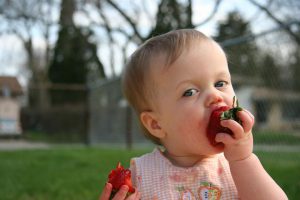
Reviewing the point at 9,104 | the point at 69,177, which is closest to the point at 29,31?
the point at 9,104

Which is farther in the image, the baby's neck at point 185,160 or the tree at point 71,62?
the tree at point 71,62

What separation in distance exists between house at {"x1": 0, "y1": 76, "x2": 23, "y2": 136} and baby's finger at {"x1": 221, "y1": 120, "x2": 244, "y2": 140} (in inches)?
470

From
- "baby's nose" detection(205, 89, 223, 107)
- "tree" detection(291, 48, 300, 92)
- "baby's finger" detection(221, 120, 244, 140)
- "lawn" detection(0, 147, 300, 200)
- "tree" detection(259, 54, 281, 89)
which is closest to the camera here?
"baby's finger" detection(221, 120, 244, 140)

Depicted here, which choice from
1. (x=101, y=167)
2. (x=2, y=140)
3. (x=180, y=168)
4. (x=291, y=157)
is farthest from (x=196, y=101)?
(x=2, y=140)

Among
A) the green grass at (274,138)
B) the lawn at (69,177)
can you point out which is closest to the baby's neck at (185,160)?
the lawn at (69,177)

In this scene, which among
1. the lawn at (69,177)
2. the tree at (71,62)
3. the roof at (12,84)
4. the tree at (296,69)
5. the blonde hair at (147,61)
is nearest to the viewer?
the blonde hair at (147,61)

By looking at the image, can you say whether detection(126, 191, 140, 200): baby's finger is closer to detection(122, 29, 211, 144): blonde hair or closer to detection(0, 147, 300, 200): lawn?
detection(122, 29, 211, 144): blonde hair

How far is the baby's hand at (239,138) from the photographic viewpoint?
1310 millimetres

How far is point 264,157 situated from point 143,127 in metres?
4.08

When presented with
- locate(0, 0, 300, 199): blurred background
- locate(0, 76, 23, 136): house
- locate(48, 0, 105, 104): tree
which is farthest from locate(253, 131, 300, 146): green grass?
locate(48, 0, 105, 104): tree

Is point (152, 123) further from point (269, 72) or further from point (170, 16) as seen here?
point (269, 72)

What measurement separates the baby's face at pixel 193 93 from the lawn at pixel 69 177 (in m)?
1.71

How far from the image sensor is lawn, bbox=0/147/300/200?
3607 millimetres

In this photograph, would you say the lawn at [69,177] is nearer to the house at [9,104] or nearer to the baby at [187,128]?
the baby at [187,128]
